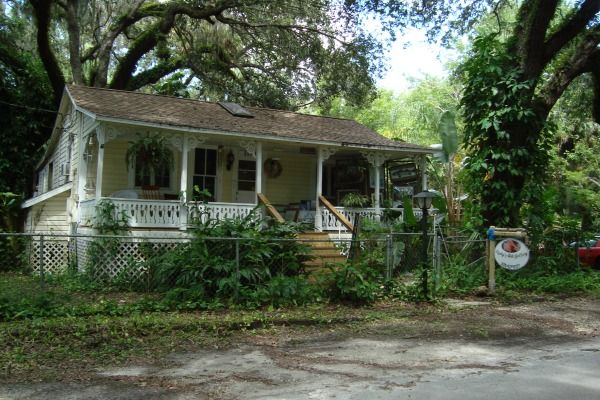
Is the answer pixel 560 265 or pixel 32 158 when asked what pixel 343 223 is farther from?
pixel 32 158

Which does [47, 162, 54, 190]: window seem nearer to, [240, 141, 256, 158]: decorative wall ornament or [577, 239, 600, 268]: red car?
[240, 141, 256, 158]: decorative wall ornament

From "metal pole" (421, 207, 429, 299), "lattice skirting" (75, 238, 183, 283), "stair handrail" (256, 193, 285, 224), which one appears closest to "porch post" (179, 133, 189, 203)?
"lattice skirting" (75, 238, 183, 283)

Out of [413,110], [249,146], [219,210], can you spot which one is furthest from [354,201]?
[413,110]

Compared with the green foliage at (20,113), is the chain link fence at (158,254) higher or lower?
lower

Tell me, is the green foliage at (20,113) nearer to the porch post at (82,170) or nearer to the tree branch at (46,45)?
the tree branch at (46,45)

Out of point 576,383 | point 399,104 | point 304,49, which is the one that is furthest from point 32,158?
point 399,104

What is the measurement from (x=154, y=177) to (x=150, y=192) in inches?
45.1

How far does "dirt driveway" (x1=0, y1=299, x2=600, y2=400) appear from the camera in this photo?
4.95 m

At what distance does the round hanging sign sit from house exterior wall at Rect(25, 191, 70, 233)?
38.2 feet

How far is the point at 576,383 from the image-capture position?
529cm

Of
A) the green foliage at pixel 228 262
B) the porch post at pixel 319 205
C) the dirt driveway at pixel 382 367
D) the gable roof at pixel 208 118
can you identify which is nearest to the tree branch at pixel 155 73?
the gable roof at pixel 208 118

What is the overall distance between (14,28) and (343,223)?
656 inches

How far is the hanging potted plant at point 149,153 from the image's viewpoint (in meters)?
12.9

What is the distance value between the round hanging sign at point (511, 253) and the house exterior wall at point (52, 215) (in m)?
11.7
